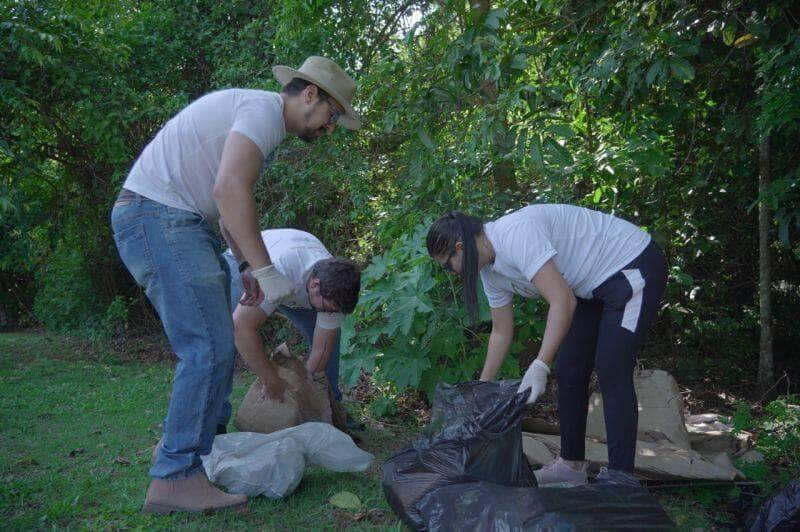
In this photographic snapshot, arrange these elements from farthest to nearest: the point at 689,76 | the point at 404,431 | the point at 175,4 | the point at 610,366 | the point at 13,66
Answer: the point at 175,4
the point at 13,66
the point at 404,431
the point at 689,76
the point at 610,366

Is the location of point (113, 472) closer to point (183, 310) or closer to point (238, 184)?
point (183, 310)

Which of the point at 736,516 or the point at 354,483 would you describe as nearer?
the point at 736,516

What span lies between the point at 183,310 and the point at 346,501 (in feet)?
3.44

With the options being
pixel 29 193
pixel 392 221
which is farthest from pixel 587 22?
pixel 29 193

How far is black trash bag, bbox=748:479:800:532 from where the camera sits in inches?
89.2

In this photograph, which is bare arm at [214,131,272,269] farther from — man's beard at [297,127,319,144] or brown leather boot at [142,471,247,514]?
brown leather boot at [142,471,247,514]

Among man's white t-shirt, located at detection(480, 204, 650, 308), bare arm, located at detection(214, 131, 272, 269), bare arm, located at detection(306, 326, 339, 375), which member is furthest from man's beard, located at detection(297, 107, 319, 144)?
bare arm, located at detection(306, 326, 339, 375)

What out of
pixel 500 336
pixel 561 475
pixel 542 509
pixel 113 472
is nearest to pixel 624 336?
pixel 500 336

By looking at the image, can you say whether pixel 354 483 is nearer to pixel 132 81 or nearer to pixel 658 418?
pixel 658 418

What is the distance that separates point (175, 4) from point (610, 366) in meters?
7.10

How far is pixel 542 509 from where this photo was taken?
6.15ft

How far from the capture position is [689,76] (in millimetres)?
3186

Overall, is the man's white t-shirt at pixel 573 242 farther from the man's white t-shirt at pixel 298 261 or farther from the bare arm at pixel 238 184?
the man's white t-shirt at pixel 298 261

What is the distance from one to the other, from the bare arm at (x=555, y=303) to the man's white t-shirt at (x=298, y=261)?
4.37ft
